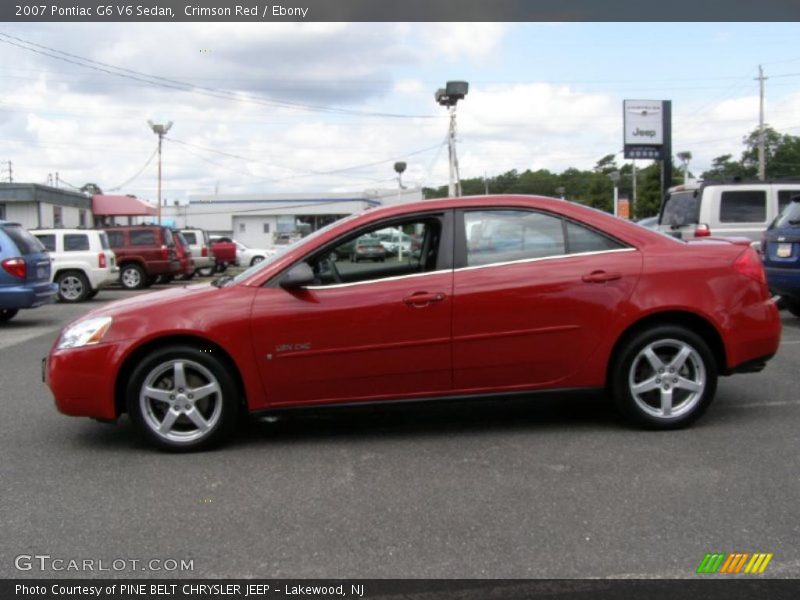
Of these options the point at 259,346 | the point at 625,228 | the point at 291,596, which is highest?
the point at 625,228

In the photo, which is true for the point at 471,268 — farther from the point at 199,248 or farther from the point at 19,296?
the point at 199,248

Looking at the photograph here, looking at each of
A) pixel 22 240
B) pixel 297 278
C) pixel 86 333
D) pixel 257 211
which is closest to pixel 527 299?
pixel 297 278

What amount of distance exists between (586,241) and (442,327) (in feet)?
3.83

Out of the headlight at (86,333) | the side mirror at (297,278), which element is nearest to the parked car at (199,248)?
the headlight at (86,333)

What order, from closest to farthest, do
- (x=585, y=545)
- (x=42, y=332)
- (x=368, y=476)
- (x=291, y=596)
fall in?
(x=291, y=596)
(x=585, y=545)
(x=368, y=476)
(x=42, y=332)

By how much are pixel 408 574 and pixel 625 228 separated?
297 centimetres

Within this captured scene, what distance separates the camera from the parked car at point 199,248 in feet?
80.4

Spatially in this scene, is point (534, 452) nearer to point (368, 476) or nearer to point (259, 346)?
point (368, 476)

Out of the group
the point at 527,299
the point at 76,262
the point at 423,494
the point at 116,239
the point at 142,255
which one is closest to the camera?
the point at 423,494

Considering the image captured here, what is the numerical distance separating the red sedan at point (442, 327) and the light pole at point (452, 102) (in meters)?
16.1

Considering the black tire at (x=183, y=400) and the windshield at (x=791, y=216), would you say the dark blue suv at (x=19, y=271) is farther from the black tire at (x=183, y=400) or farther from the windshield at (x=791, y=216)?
the windshield at (x=791, y=216)

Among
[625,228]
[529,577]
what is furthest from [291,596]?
[625,228]

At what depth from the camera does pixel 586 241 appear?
5090mm

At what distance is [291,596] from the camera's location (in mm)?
3045
